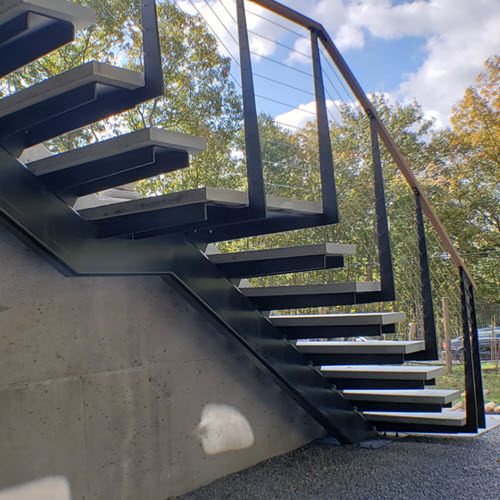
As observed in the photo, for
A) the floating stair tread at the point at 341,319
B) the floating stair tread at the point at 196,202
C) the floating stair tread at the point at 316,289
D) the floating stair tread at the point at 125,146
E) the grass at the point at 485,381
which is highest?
the floating stair tread at the point at 125,146

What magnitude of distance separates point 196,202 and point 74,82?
562mm

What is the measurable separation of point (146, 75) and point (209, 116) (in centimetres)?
622

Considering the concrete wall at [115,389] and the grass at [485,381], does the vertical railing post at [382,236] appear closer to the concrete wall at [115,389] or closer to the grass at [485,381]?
the concrete wall at [115,389]

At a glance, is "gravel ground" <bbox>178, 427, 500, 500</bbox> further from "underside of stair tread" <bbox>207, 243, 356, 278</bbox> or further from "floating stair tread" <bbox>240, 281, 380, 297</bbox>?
"underside of stair tread" <bbox>207, 243, 356, 278</bbox>

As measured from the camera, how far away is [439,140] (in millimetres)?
13398

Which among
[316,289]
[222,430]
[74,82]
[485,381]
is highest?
[74,82]

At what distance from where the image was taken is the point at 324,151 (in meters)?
2.21

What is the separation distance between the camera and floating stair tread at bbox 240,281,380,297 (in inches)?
101

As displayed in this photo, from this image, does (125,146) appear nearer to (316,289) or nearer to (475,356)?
(316,289)

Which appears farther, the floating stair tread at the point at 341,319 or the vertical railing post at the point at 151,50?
the floating stair tread at the point at 341,319

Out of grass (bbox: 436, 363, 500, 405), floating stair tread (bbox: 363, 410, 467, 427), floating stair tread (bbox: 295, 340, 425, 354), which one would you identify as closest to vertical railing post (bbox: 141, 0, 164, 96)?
floating stair tread (bbox: 295, 340, 425, 354)

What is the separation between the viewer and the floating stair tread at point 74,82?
4.74 ft

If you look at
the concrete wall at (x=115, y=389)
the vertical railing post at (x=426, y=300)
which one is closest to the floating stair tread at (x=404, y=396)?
the vertical railing post at (x=426, y=300)

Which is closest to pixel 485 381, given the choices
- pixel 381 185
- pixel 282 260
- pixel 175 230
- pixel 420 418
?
pixel 420 418
